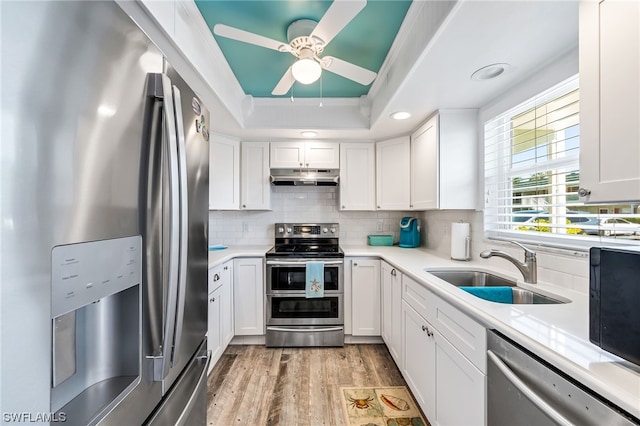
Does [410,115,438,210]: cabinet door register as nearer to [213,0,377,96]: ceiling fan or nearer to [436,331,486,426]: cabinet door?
[213,0,377,96]: ceiling fan

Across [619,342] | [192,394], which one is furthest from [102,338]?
[619,342]

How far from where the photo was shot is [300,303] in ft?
9.20

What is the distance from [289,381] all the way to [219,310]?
2.71ft

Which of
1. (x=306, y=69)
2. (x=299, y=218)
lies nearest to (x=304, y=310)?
(x=299, y=218)

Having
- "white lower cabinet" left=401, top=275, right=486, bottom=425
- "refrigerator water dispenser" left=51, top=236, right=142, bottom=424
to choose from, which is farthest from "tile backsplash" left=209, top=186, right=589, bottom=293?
"refrigerator water dispenser" left=51, top=236, right=142, bottom=424

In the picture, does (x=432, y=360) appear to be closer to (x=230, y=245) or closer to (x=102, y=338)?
(x=102, y=338)

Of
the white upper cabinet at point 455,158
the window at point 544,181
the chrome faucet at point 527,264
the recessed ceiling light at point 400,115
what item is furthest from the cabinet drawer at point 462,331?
the recessed ceiling light at point 400,115

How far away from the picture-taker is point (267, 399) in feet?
6.64

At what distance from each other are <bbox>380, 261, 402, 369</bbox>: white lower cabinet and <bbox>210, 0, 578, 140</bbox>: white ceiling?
1.38 metres

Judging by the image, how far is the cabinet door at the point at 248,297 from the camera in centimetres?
281

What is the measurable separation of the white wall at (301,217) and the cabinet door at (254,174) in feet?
0.90

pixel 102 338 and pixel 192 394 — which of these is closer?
pixel 102 338

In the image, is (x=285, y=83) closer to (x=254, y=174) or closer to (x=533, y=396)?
(x=254, y=174)

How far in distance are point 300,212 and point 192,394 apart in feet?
8.41
